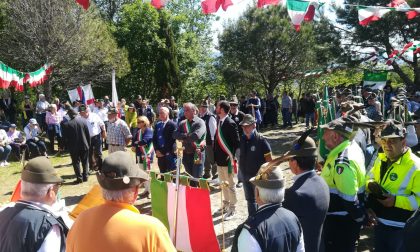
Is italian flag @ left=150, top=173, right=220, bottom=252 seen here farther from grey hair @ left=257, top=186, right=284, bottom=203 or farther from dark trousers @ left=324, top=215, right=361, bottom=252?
grey hair @ left=257, top=186, right=284, bottom=203

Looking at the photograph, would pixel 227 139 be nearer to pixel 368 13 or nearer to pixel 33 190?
pixel 368 13

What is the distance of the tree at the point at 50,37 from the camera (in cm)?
2072

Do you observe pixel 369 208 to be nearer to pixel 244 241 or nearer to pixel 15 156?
pixel 244 241

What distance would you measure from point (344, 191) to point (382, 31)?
51.4ft

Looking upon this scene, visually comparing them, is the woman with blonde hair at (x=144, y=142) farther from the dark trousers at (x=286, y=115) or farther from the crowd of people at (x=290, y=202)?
the dark trousers at (x=286, y=115)

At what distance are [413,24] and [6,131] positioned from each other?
15856 millimetres

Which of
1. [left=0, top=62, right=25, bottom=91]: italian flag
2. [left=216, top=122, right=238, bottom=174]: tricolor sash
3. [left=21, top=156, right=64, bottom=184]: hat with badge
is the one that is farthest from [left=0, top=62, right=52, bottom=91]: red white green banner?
[left=21, top=156, right=64, bottom=184]: hat with badge

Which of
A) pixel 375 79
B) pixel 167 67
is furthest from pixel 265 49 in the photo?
pixel 375 79

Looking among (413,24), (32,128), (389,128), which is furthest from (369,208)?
(413,24)

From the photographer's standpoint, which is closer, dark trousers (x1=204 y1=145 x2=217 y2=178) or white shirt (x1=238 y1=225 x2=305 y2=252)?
white shirt (x1=238 y1=225 x2=305 y2=252)

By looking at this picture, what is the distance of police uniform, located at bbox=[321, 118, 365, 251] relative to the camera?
12.1 feet

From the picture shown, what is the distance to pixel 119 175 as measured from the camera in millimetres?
2604

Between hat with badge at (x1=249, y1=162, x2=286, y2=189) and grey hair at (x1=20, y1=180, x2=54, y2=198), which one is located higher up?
grey hair at (x1=20, y1=180, x2=54, y2=198)

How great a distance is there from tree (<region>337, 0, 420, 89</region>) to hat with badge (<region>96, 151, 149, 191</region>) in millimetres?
15953
